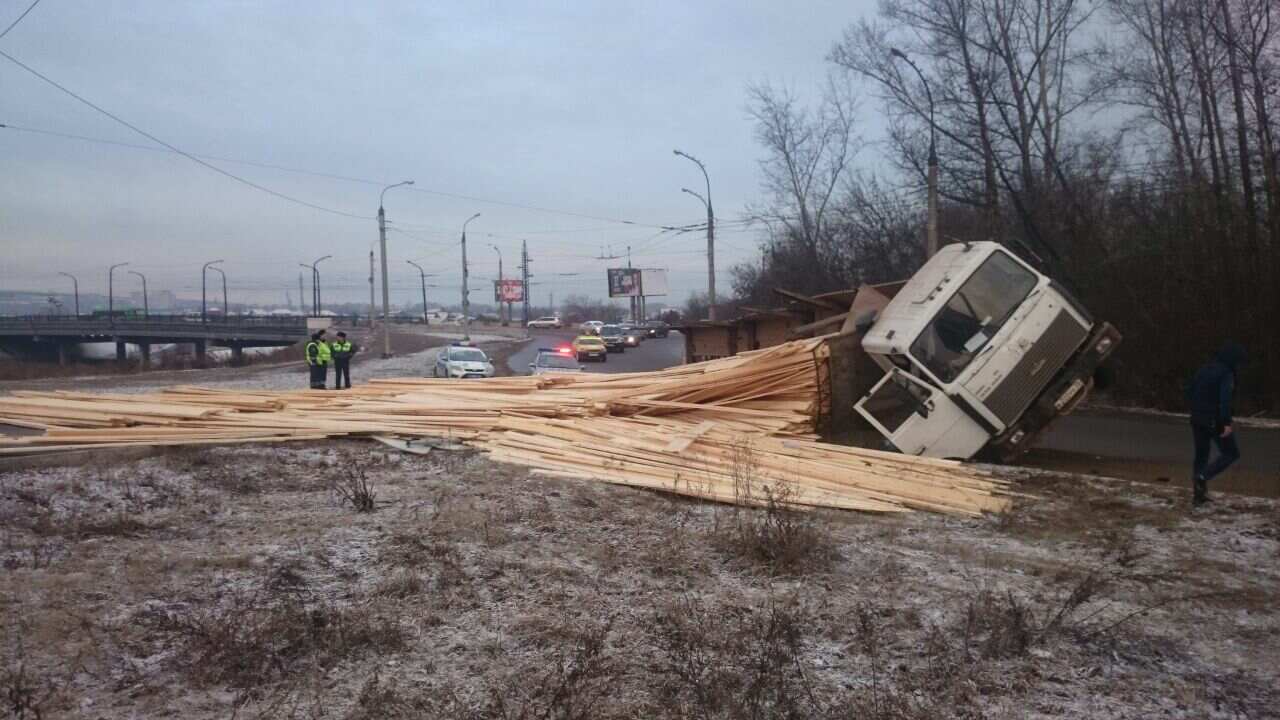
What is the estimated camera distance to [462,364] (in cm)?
3023

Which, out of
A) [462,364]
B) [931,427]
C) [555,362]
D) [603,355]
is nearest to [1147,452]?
[931,427]

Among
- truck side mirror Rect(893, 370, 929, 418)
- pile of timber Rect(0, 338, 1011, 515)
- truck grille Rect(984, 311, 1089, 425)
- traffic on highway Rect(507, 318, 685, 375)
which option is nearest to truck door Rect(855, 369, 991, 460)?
truck side mirror Rect(893, 370, 929, 418)

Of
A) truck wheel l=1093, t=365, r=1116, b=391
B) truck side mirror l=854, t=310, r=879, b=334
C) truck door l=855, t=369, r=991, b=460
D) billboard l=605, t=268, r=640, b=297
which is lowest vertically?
truck door l=855, t=369, r=991, b=460

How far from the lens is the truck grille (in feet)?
34.6

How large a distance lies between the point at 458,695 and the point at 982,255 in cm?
854

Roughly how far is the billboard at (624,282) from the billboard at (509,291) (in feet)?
51.8

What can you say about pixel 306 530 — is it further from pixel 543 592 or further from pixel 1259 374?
pixel 1259 374

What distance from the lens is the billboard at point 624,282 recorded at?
344 ft

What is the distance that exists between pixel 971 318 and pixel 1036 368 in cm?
89

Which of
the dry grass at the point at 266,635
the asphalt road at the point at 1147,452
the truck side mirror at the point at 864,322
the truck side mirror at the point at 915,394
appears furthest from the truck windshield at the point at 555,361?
the dry grass at the point at 266,635

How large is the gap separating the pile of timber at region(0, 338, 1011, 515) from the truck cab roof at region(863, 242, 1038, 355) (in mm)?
938

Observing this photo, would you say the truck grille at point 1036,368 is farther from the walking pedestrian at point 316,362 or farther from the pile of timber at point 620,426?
the walking pedestrian at point 316,362

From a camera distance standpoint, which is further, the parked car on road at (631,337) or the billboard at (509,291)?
the billboard at (509,291)

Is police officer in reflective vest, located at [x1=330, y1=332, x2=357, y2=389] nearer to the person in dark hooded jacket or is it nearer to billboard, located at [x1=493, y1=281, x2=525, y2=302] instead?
the person in dark hooded jacket
